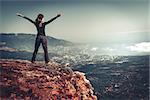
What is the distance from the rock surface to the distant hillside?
0.26 m

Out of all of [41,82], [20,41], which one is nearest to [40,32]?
[20,41]

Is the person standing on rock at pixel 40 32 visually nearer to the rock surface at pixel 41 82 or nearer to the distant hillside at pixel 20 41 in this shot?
the distant hillside at pixel 20 41

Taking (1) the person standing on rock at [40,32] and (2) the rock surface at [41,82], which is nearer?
(2) the rock surface at [41,82]

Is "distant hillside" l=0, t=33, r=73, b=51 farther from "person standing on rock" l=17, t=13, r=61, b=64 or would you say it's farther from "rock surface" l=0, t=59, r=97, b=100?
"rock surface" l=0, t=59, r=97, b=100

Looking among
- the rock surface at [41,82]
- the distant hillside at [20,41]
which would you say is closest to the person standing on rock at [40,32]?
the distant hillside at [20,41]

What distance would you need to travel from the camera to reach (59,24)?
19.1ft

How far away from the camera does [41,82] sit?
17.6 ft

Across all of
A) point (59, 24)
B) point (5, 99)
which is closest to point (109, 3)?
point (59, 24)

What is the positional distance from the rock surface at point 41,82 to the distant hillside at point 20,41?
0.87 feet

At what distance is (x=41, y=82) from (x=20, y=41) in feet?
2.50

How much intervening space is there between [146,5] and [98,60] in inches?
43.6

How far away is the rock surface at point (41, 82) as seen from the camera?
5.28m

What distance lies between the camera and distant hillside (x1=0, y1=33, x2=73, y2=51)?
18.7 ft

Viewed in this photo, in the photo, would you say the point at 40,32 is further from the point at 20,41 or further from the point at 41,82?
the point at 41,82
